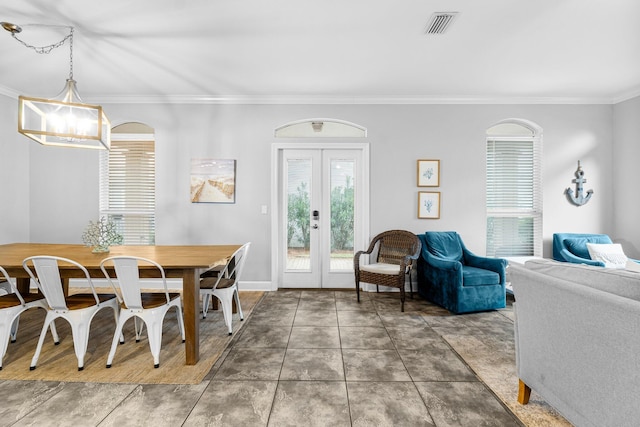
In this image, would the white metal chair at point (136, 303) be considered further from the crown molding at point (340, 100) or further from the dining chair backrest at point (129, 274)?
the crown molding at point (340, 100)

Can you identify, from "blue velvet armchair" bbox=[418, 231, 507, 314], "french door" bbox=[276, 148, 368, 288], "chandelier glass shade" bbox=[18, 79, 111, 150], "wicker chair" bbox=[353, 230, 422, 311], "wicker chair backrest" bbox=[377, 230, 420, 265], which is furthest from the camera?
"french door" bbox=[276, 148, 368, 288]

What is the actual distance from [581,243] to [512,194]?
3.37 feet

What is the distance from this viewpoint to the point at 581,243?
167 inches

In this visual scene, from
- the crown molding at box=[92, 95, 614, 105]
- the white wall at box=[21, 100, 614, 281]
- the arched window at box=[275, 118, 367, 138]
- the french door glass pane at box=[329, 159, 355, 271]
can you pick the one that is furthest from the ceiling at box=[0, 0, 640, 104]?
the french door glass pane at box=[329, 159, 355, 271]

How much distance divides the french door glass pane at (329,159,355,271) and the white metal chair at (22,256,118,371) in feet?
9.61

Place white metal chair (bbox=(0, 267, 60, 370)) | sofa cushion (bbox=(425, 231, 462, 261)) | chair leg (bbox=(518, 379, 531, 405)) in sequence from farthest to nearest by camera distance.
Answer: sofa cushion (bbox=(425, 231, 462, 261)), white metal chair (bbox=(0, 267, 60, 370)), chair leg (bbox=(518, 379, 531, 405))

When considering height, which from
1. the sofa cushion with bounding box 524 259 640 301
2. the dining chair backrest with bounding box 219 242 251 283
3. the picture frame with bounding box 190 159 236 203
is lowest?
the dining chair backrest with bounding box 219 242 251 283

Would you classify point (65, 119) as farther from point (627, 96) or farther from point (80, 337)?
point (627, 96)

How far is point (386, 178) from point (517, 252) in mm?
2213

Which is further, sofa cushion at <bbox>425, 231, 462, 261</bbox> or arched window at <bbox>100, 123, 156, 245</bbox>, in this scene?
arched window at <bbox>100, 123, 156, 245</bbox>

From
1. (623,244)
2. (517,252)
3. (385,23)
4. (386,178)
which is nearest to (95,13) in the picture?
(385,23)

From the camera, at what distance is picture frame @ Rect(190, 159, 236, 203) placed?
4.60m

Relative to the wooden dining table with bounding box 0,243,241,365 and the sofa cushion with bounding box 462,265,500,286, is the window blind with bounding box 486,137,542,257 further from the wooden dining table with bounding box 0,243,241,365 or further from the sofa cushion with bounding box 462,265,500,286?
the wooden dining table with bounding box 0,243,241,365

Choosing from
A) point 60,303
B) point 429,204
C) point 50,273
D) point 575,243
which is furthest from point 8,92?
point 575,243
